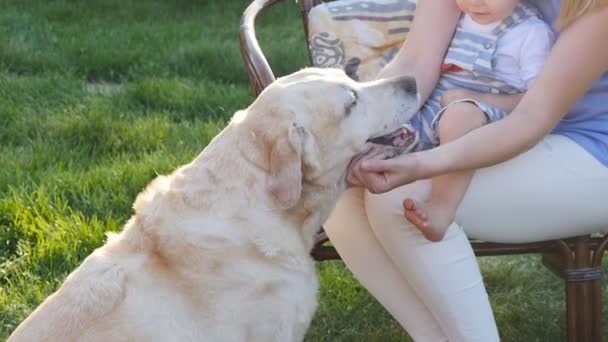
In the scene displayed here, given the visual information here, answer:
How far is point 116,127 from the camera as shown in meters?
4.77

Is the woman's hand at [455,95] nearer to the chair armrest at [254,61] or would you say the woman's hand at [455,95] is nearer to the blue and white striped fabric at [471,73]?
the blue and white striped fabric at [471,73]

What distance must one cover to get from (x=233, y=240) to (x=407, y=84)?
2.11ft

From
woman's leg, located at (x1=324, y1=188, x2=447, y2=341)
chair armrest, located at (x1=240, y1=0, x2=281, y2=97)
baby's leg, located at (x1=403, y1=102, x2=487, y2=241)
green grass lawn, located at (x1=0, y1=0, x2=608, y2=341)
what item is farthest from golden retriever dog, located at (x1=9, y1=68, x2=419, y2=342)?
green grass lawn, located at (x1=0, y1=0, x2=608, y2=341)

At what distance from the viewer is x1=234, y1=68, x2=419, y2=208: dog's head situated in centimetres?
254

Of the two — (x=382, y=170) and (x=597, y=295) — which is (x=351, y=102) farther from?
(x=597, y=295)

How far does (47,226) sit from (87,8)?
3.57 m

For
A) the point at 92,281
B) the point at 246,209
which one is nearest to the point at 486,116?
the point at 246,209

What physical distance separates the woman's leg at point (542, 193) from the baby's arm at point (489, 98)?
0.48 feet

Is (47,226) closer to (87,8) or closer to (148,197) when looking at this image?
(148,197)

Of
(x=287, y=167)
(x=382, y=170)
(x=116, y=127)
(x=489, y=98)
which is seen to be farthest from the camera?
(x=116, y=127)

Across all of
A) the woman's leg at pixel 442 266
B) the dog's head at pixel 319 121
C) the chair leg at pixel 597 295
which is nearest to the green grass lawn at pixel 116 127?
the chair leg at pixel 597 295

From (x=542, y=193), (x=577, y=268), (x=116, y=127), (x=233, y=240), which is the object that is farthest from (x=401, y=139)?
(x=116, y=127)

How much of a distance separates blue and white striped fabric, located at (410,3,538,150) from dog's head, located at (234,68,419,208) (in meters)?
0.17

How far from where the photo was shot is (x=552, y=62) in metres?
2.71
